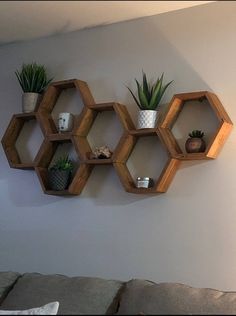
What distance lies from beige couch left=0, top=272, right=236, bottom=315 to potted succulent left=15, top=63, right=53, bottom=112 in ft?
3.61

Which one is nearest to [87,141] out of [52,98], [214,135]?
[52,98]

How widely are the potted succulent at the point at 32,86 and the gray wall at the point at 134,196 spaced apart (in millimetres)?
117

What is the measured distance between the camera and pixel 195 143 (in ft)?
8.30

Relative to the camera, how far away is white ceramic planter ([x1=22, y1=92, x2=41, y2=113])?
3.10 meters

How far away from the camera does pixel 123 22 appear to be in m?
2.93

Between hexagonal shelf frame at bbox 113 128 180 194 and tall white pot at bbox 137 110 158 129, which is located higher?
tall white pot at bbox 137 110 158 129

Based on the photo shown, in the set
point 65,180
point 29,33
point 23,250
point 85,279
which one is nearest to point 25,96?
point 29,33

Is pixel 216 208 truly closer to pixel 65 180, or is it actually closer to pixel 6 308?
pixel 65 180

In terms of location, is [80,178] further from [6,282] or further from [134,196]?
[6,282]

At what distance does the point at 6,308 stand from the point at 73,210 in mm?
757

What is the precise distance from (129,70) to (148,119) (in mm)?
405

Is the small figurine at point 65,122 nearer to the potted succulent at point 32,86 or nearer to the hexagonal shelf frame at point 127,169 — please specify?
the potted succulent at point 32,86

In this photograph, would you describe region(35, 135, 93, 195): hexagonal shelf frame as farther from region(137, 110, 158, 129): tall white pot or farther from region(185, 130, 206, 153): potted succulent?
region(185, 130, 206, 153): potted succulent

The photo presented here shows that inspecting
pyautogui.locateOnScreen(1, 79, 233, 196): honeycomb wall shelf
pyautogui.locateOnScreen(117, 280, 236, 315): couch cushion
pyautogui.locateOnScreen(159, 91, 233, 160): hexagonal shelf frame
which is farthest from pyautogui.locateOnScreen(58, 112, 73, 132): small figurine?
pyautogui.locateOnScreen(117, 280, 236, 315): couch cushion
